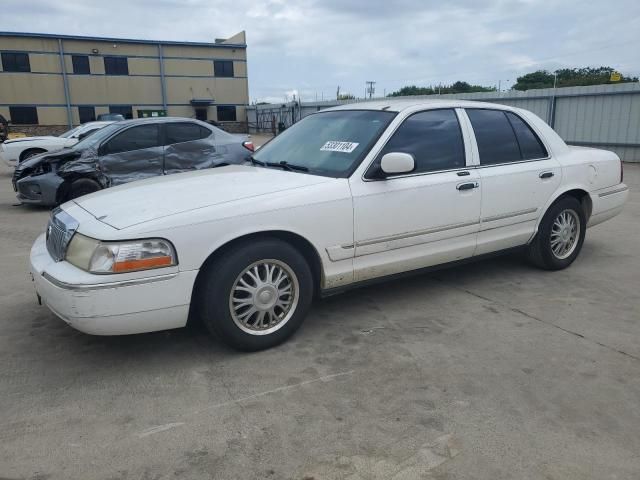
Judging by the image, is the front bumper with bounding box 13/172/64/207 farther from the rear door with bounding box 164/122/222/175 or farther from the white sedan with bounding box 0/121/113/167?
the white sedan with bounding box 0/121/113/167

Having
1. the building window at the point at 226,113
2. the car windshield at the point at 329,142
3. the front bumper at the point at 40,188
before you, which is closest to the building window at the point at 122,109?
the building window at the point at 226,113

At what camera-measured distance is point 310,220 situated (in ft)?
11.5

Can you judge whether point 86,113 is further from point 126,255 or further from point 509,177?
point 126,255

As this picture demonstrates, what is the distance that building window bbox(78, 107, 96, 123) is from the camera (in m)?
35.8

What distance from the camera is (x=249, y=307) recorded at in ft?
11.2

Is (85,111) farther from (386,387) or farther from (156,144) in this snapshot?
(386,387)

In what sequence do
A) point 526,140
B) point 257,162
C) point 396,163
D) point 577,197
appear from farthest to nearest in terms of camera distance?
point 577,197 < point 526,140 < point 257,162 < point 396,163

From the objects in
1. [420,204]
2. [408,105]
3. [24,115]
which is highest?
[24,115]

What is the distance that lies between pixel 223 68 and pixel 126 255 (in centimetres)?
3973

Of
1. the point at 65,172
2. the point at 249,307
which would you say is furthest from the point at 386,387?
the point at 65,172

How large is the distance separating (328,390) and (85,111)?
124ft

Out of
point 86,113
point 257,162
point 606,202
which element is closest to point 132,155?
point 257,162

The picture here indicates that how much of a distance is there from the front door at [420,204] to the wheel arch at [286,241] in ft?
0.97

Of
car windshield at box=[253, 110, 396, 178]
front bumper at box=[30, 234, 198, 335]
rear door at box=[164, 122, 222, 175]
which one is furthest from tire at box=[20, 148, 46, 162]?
front bumper at box=[30, 234, 198, 335]
